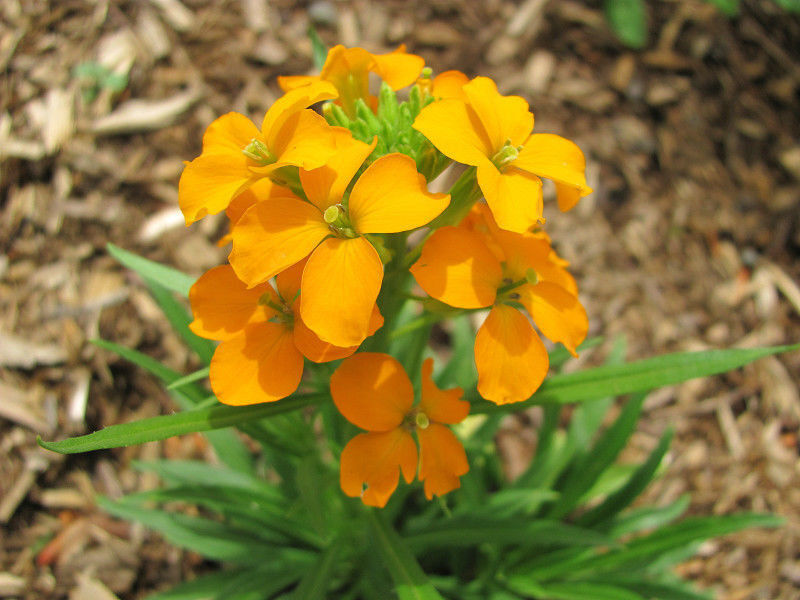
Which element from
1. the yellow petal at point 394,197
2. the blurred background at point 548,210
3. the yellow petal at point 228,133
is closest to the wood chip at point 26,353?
the blurred background at point 548,210

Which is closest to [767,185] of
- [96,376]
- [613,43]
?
[613,43]

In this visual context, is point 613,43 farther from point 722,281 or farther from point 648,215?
point 722,281

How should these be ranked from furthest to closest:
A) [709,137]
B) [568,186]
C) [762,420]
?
1. [709,137]
2. [762,420]
3. [568,186]

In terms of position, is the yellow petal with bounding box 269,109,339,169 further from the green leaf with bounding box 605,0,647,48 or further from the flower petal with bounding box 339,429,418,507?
the green leaf with bounding box 605,0,647,48

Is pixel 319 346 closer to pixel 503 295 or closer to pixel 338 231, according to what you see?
pixel 338 231

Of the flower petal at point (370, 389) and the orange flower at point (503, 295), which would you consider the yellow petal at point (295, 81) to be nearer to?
the orange flower at point (503, 295)

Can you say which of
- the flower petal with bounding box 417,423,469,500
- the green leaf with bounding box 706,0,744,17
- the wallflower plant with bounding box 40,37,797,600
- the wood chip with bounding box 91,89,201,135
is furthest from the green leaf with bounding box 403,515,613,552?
the green leaf with bounding box 706,0,744,17
